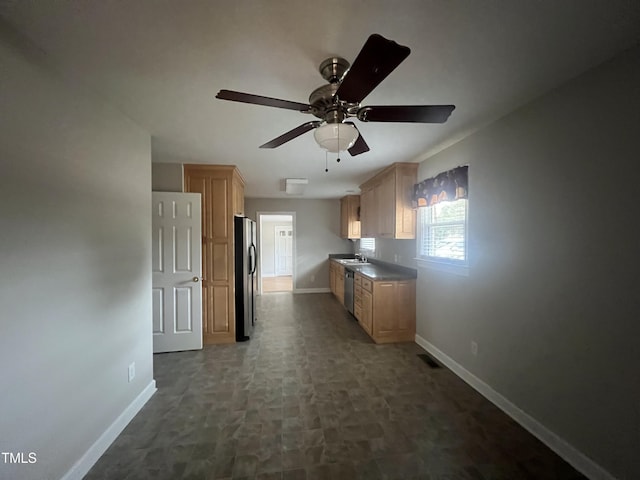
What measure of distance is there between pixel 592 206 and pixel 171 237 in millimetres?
3854

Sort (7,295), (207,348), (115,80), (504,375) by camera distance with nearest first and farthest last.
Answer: (7,295)
(115,80)
(504,375)
(207,348)

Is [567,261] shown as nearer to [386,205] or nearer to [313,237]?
[386,205]

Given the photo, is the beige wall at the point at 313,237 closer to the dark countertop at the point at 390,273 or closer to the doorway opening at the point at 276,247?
the dark countertop at the point at 390,273

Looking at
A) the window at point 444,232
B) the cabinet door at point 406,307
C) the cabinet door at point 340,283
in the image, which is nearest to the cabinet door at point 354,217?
the cabinet door at point 340,283

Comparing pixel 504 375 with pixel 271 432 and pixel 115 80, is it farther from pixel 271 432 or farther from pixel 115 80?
pixel 115 80

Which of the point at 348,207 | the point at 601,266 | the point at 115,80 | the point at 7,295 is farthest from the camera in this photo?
the point at 348,207

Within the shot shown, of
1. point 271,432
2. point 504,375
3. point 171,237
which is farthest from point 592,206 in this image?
point 171,237

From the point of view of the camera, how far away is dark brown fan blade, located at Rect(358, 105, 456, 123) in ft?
4.42

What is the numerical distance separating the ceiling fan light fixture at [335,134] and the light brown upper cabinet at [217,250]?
97.0 inches

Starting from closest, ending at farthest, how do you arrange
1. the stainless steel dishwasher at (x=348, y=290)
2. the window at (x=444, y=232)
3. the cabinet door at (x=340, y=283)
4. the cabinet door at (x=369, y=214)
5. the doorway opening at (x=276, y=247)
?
the window at (x=444, y=232) → the cabinet door at (x=369, y=214) → the stainless steel dishwasher at (x=348, y=290) → the cabinet door at (x=340, y=283) → the doorway opening at (x=276, y=247)

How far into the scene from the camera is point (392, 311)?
144 inches

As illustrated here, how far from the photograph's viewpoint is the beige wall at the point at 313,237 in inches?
266

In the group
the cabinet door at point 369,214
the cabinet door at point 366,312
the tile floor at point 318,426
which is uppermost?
the cabinet door at point 369,214

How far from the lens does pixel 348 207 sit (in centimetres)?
622
